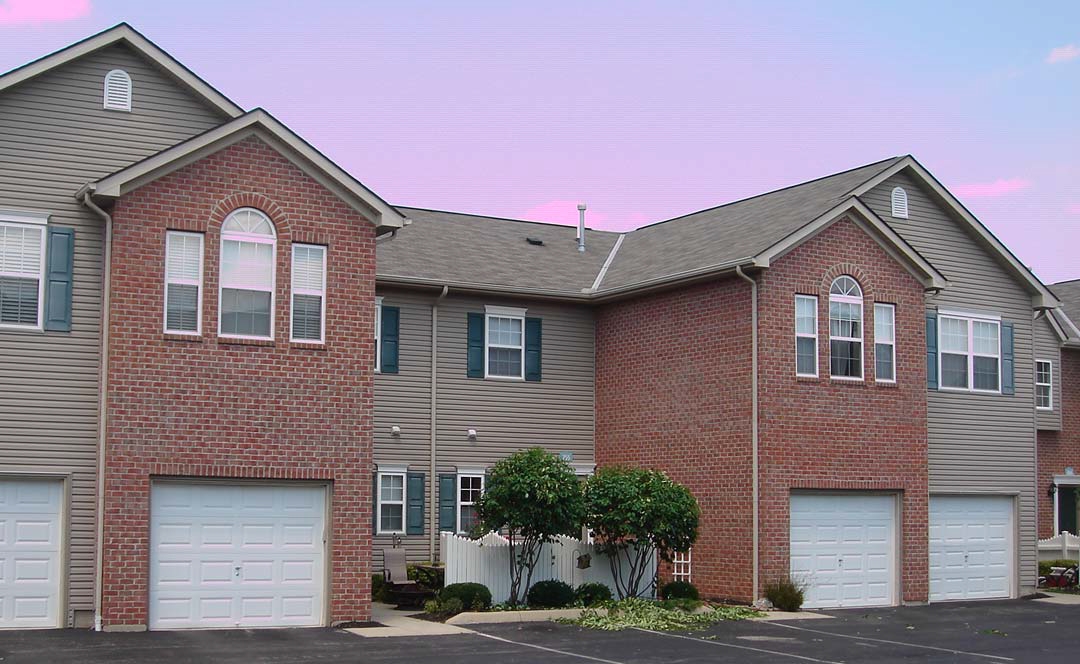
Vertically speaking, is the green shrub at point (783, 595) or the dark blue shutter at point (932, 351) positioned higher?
the dark blue shutter at point (932, 351)

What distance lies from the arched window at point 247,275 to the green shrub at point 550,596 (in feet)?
21.4

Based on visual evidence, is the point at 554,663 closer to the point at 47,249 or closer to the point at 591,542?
the point at 591,542

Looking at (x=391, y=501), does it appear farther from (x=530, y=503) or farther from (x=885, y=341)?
(x=885, y=341)

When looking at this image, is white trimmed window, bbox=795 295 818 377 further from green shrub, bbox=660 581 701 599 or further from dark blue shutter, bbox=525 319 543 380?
dark blue shutter, bbox=525 319 543 380

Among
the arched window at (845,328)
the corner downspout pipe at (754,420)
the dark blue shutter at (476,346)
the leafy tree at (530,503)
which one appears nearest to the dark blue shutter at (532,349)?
the dark blue shutter at (476,346)

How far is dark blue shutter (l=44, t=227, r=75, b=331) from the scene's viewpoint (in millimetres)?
19797

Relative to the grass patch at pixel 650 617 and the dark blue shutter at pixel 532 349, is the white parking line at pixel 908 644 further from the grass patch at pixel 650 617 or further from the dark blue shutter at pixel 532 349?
the dark blue shutter at pixel 532 349

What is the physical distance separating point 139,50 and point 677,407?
12.0 metres

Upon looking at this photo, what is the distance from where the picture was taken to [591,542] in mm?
24484

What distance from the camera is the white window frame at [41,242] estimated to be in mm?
19688

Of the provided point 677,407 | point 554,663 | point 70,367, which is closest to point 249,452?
point 70,367

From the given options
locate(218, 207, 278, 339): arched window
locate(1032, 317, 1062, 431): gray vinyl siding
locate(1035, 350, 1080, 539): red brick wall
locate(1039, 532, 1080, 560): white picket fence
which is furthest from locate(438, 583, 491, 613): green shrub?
locate(1035, 350, 1080, 539): red brick wall

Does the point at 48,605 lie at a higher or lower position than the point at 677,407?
lower

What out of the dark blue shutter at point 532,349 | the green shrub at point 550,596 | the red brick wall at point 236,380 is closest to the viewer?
the red brick wall at point 236,380
